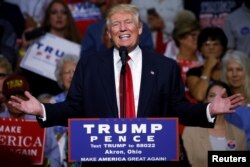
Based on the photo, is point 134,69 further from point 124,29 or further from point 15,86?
point 15,86

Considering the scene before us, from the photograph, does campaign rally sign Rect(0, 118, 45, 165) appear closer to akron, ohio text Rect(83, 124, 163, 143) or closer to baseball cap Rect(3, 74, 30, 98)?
baseball cap Rect(3, 74, 30, 98)

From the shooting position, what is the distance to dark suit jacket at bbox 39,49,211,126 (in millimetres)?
5820

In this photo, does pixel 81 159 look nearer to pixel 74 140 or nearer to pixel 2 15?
pixel 74 140

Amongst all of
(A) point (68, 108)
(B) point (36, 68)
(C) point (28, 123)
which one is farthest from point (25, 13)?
(A) point (68, 108)

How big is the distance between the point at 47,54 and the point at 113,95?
401 cm

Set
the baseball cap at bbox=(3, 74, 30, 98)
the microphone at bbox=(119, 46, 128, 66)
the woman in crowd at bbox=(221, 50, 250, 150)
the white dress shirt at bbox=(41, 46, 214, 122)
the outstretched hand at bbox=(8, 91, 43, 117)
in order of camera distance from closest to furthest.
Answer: the microphone at bbox=(119, 46, 128, 66) < the outstretched hand at bbox=(8, 91, 43, 117) < the white dress shirt at bbox=(41, 46, 214, 122) < the baseball cap at bbox=(3, 74, 30, 98) < the woman in crowd at bbox=(221, 50, 250, 150)

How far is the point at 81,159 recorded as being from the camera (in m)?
5.26

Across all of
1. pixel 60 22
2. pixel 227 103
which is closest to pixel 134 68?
pixel 227 103

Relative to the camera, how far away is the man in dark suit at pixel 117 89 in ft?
19.0

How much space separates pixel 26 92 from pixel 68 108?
12.4 inches

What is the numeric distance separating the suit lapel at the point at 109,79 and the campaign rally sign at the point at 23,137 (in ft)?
4.01

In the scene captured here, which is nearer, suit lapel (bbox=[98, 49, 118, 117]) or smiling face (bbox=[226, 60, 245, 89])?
suit lapel (bbox=[98, 49, 118, 117])

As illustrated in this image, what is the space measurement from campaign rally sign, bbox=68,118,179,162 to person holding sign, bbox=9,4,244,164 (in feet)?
1.64

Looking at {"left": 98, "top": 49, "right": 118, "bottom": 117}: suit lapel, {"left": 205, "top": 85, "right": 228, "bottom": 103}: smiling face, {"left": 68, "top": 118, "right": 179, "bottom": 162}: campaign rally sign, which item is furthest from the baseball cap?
{"left": 205, "top": 85, "right": 228, "bottom": 103}: smiling face
